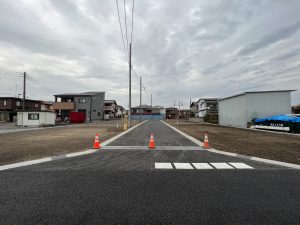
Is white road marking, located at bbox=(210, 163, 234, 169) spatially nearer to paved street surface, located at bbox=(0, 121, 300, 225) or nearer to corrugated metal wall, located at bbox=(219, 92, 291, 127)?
paved street surface, located at bbox=(0, 121, 300, 225)

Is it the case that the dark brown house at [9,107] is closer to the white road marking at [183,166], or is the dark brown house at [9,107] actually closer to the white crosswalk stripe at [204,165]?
the white crosswalk stripe at [204,165]

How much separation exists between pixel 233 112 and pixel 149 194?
28.9 m

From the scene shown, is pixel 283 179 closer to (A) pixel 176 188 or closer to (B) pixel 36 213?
(A) pixel 176 188

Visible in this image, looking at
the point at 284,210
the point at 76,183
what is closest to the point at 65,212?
the point at 76,183

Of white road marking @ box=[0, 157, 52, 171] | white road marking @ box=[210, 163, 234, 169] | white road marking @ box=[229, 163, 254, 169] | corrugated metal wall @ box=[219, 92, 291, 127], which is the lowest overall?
white road marking @ box=[0, 157, 52, 171]

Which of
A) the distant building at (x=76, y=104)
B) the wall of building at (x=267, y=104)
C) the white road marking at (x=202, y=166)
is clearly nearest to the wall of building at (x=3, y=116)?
the distant building at (x=76, y=104)

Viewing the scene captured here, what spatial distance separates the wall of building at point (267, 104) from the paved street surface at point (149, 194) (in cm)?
2122

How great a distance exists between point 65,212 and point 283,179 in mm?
5376

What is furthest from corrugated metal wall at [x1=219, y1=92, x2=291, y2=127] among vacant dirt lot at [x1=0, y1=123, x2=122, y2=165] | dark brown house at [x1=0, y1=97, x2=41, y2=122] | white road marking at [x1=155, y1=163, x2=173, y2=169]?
dark brown house at [x1=0, y1=97, x2=41, y2=122]

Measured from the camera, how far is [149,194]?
148 inches

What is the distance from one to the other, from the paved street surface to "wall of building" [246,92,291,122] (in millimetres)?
21224

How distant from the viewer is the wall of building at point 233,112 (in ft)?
84.0

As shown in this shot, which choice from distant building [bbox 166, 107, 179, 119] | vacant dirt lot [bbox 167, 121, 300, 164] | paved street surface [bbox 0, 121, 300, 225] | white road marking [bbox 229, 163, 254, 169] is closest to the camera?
paved street surface [bbox 0, 121, 300, 225]

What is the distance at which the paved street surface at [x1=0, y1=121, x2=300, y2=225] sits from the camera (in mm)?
2912
